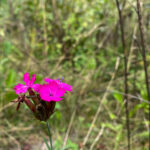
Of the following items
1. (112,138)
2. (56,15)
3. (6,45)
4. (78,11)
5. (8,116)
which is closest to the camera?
(112,138)

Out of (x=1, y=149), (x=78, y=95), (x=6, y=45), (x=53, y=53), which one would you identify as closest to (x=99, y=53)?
(x=53, y=53)

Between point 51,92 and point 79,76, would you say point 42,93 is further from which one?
point 79,76

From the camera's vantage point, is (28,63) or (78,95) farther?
(28,63)

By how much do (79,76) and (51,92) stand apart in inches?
64.3

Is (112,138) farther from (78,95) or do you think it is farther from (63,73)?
(63,73)

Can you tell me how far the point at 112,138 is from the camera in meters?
1.95

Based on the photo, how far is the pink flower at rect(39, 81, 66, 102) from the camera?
28.9 inches

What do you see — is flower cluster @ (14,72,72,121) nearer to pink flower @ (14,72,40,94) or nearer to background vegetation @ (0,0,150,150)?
pink flower @ (14,72,40,94)

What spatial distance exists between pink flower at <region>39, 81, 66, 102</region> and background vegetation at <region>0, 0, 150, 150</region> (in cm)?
59

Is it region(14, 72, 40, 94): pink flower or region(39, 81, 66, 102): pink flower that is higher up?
region(14, 72, 40, 94): pink flower

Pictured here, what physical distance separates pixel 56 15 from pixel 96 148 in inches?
71.3

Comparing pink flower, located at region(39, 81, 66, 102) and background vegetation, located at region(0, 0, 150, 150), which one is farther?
background vegetation, located at region(0, 0, 150, 150)

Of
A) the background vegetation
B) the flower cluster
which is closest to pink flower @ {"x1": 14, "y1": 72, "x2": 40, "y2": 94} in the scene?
the flower cluster

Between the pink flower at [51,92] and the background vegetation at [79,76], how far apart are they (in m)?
0.59
